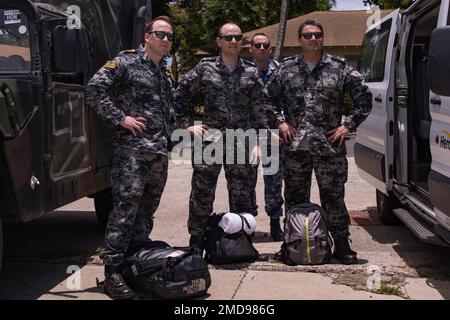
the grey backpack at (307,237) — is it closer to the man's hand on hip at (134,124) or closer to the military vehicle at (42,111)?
the man's hand on hip at (134,124)

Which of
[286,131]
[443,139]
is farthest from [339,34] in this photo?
[443,139]

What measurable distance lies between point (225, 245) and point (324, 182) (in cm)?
95

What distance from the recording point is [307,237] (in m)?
4.98

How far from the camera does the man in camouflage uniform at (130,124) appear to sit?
14.2 feet

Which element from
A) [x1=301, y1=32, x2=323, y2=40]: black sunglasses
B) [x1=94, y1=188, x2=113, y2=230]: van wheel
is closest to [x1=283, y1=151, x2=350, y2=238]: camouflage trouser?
[x1=301, y1=32, x2=323, y2=40]: black sunglasses

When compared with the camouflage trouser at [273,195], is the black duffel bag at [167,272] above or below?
below

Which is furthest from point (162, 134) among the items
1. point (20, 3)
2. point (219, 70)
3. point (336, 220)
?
point (336, 220)

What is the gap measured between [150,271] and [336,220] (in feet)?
5.63

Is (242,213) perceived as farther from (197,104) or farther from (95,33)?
(197,104)

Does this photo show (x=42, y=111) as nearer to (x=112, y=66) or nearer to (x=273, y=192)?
(x=112, y=66)

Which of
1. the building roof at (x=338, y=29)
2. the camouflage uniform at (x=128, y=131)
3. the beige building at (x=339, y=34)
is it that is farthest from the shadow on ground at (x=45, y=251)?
the building roof at (x=338, y=29)

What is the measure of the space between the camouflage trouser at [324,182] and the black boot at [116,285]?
1.64 m

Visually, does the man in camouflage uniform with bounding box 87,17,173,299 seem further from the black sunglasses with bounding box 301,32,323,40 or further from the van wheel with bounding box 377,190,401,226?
the van wheel with bounding box 377,190,401,226

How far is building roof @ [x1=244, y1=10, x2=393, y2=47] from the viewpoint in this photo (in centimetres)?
2456
